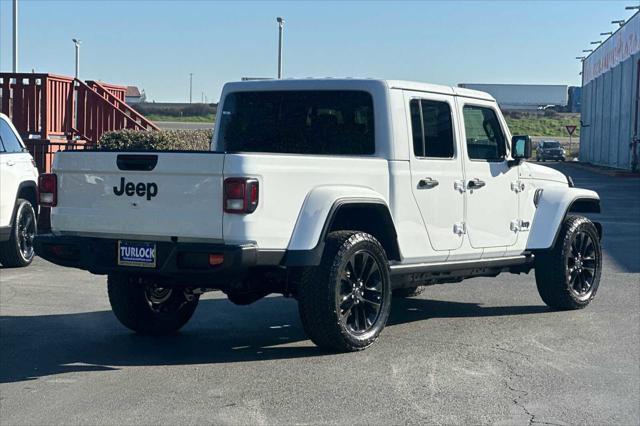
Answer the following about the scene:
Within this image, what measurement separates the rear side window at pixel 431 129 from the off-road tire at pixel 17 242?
5.91 metres

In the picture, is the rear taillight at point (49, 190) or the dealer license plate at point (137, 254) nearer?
the dealer license plate at point (137, 254)

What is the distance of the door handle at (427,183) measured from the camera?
8.47 meters

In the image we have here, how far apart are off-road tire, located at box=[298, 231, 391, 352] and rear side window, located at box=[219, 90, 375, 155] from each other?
37.5 inches

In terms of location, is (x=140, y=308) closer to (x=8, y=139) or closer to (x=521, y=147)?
(x=521, y=147)

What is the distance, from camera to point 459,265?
900 cm

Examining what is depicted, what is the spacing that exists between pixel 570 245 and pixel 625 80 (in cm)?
4071

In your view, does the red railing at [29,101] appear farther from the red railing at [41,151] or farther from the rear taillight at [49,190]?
the rear taillight at [49,190]

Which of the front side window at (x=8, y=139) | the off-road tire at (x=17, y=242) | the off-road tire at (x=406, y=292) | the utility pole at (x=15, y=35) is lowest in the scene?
the off-road tire at (x=406, y=292)

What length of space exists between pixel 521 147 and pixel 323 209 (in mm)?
2778

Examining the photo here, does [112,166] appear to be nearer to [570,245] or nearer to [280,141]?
[280,141]

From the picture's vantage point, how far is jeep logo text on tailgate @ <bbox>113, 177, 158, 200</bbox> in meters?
7.37

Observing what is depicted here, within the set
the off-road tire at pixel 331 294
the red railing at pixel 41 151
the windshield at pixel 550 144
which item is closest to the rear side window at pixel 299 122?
the off-road tire at pixel 331 294

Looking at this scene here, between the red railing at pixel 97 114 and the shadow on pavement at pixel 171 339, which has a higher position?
the red railing at pixel 97 114

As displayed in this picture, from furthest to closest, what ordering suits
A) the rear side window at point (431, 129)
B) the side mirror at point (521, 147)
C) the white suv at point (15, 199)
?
1. the white suv at point (15, 199)
2. the side mirror at point (521, 147)
3. the rear side window at point (431, 129)
